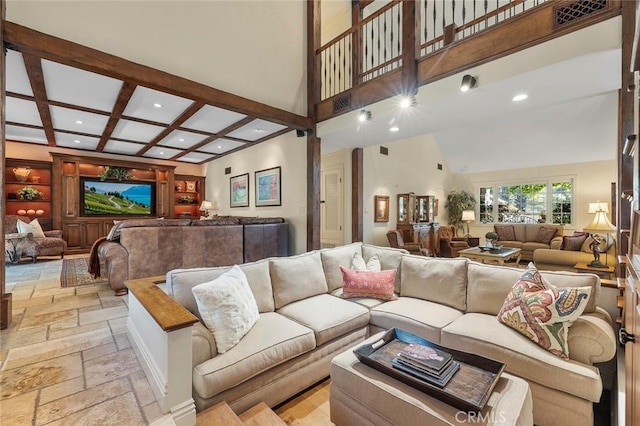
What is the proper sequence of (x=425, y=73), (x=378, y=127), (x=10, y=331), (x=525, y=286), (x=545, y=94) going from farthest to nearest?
(x=378, y=127) → (x=425, y=73) → (x=545, y=94) → (x=10, y=331) → (x=525, y=286)

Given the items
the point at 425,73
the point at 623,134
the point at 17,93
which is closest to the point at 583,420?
the point at 623,134

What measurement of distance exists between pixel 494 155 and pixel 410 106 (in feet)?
18.1

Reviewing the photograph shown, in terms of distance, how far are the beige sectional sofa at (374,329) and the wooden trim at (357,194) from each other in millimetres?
2501

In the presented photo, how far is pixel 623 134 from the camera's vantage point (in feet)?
7.75

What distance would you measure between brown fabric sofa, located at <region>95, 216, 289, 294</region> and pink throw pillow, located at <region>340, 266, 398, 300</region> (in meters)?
2.37

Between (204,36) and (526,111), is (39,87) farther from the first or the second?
(526,111)

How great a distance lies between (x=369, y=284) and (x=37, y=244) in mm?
6379

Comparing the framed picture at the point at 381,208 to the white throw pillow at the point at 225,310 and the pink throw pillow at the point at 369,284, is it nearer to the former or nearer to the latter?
the pink throw pillow at the point at 369,284

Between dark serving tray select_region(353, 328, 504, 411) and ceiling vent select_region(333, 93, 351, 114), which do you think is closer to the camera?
dark serving tray select_region(353, 328, 504, 411)

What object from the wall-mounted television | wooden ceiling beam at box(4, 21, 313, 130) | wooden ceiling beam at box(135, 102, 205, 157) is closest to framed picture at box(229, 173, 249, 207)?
wooden ceiling beam at box(135, 102, 205, 157)

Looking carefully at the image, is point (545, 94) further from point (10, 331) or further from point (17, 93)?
point (17, 93)

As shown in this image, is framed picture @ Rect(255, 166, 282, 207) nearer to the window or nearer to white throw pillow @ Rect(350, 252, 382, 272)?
white throw pillow @ Rect(350, 252, 382, 272)

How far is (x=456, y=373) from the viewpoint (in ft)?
4.75

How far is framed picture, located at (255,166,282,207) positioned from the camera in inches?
226
